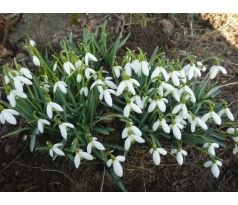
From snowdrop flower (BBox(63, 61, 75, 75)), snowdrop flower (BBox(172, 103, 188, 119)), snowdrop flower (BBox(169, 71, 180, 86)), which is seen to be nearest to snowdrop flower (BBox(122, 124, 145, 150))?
snowdrop flower (BBox(172, 103, 188, 119))

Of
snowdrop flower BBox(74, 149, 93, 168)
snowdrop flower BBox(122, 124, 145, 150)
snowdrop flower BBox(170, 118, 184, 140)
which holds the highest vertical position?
snowdrop flower BBox(170, 118, 184, 140)

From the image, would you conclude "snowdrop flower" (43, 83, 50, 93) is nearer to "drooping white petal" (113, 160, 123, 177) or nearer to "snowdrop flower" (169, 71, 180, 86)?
"drooping white petal" (113, 160, 123, 177)

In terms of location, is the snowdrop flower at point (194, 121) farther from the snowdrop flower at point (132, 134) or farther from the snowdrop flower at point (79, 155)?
the snowdrop flower at point (79, 155)

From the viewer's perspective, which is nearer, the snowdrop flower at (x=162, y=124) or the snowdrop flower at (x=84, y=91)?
the snowdrop flower at (x=162, y=124)

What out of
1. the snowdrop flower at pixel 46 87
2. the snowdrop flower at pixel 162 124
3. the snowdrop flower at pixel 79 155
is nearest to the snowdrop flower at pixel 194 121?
the snowdrop flower at pixel 162 124

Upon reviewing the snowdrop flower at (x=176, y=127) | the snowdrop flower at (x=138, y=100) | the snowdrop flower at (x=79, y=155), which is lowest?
the snowdrop flower at (x=79, y=155)

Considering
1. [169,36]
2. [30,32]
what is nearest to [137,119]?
[169,36]
